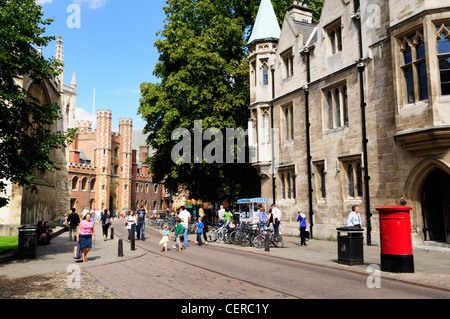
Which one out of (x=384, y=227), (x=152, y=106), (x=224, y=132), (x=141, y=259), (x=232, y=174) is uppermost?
(x=152, y=106)

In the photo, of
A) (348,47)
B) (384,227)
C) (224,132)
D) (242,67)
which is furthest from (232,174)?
(384,227)

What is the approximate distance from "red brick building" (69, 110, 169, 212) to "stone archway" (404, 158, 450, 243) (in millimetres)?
62994

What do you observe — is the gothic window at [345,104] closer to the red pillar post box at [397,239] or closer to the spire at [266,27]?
the spire at [266,27]

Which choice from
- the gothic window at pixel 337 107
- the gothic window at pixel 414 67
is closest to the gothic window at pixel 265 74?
the gothic window at pixel 337 107

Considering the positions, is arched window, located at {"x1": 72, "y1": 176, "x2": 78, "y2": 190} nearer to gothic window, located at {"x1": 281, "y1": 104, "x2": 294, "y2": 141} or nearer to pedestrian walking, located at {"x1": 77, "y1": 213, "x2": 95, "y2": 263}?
gothic window, located at {"x1": 281, "y1": 104, "x2": 294, "y2": 141}

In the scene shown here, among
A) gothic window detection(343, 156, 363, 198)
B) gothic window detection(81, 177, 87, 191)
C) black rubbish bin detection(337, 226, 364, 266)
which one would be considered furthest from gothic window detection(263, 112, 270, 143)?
gothic window detection(81, 177, 87, 191)

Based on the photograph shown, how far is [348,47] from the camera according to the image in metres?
18.6

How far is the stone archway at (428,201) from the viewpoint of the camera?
581 inches

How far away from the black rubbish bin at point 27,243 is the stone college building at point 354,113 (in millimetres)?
13200

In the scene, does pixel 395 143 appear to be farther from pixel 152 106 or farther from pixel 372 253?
pixel 152 106

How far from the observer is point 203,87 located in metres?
25.9

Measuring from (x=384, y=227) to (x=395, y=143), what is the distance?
6618 mm

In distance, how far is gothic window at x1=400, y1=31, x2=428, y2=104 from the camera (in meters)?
14.5

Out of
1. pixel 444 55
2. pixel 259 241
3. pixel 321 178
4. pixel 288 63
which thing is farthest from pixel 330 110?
pixel 259 241
